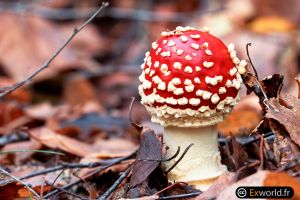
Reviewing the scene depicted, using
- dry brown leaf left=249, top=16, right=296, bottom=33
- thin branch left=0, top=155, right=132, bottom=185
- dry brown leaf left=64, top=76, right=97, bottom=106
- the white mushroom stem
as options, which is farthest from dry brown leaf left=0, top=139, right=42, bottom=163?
dry brown leaf left=249, top=16, right=296, bottom=33

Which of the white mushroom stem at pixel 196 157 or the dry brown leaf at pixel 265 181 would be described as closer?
the dry brown leaf at pixel 265 181

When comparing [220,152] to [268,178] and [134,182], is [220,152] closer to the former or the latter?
[134,182]

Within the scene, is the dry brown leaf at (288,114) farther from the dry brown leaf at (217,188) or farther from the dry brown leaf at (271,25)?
the dry brown leaf at (271,25)

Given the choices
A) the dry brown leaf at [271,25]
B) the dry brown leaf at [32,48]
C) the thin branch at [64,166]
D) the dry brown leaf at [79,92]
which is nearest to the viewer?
the thin branch at [64,166]

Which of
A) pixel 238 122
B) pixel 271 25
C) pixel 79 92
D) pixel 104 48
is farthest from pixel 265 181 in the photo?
pixel 104 48

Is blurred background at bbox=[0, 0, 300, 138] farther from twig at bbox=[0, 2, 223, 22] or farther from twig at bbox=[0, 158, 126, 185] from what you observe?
twig at bbox=[0, 158, 126, 185]

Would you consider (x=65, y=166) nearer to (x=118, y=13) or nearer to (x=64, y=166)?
(x=64, y=166)

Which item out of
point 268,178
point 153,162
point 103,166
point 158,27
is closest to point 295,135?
point 268,178

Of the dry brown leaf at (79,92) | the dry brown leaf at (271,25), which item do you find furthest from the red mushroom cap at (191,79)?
the dry brown leaf at (271,25)
